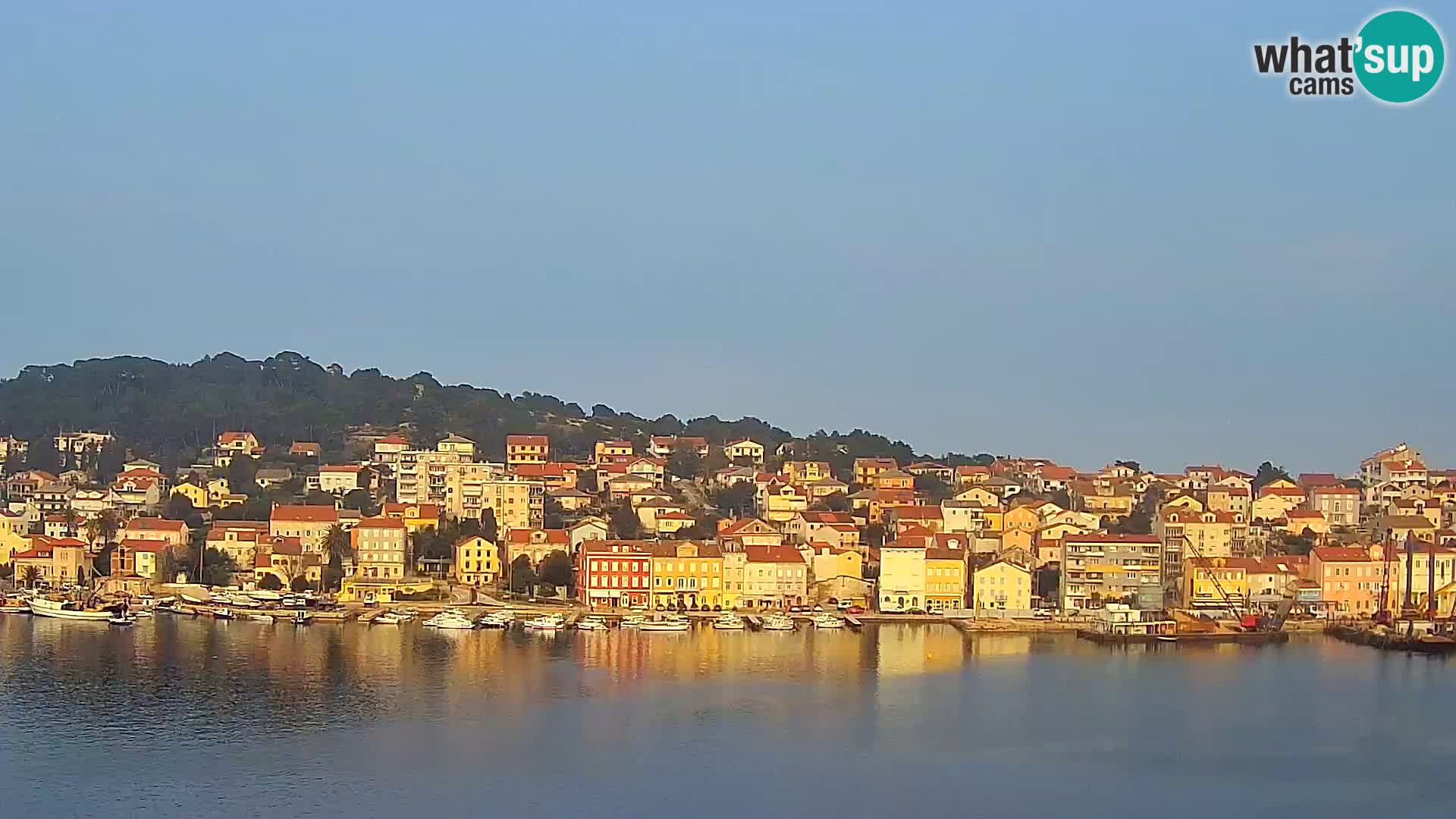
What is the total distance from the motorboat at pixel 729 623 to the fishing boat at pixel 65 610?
622 cm

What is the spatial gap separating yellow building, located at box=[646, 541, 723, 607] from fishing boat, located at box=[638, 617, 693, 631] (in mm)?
1319

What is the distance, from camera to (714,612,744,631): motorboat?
17.5m

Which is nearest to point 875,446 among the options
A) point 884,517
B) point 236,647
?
point 884,517

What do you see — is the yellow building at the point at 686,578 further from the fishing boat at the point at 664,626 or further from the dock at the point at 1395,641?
the dock at the point at 1395,641

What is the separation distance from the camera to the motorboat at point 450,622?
56.2 ft

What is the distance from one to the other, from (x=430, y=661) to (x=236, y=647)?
202cm

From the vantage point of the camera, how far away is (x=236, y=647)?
1499 centimetres

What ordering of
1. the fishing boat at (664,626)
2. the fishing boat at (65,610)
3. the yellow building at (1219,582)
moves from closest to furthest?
the fishing boat at (664,626), the fishing boat at (65,610), the yellow building at (1219,582)

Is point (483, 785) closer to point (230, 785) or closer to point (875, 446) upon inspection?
point (230, 785)

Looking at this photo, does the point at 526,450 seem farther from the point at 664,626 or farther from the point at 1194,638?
the point at 1194,638

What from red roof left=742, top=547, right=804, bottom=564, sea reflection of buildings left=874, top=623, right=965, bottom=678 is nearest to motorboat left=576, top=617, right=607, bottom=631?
red roof left=742, top=547, right=804, bottom=564

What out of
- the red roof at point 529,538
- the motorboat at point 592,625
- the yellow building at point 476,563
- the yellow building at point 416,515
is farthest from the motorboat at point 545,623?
the yellow building at point 416,515

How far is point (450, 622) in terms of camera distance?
676 inches

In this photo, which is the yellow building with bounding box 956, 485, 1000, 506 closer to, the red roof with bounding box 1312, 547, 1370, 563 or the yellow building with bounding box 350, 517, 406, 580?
the red roof with bounding box 1312, 547, 1370, 563
